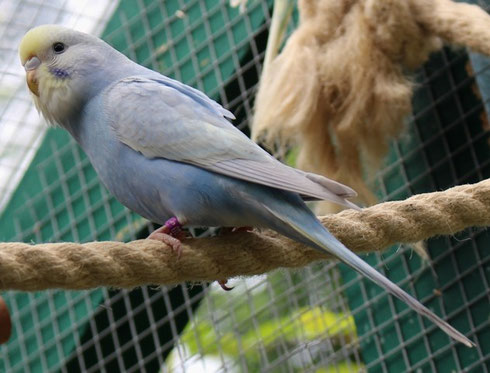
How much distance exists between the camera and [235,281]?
6.42ft

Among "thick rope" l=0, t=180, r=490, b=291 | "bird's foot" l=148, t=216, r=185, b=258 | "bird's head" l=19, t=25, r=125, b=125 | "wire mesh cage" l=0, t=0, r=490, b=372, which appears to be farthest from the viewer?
"wire mesh cage" l=0, t=0, r=490, b=372

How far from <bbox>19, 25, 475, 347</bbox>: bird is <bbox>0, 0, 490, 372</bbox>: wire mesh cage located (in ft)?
2.66

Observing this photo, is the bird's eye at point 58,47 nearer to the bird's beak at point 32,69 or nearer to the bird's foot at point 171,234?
the bird's beak at point 32,69

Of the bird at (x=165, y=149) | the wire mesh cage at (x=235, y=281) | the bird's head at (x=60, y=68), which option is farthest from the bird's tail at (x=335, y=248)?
the wire mesh cage at (x=235, y=281)

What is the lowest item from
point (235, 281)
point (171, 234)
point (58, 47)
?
point (235, 281)

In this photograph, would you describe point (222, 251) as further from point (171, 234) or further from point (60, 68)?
point (60, 68)

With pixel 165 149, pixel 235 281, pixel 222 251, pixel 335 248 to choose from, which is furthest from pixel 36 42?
pixel 235 281

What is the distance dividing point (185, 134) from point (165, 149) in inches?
1.5

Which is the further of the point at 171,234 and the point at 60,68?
the point at 60,68

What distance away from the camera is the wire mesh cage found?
6.40ft

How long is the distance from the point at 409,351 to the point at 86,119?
1.02m

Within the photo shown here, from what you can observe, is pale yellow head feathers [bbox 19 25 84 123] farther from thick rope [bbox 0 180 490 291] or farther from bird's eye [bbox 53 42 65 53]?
thick rope [bbox 0 180 490 291]

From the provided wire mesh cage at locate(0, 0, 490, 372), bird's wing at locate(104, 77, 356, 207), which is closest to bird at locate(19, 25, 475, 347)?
bird's wing at locate(104, 77, 356, 207)

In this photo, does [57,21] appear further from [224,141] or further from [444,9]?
[224,141]
